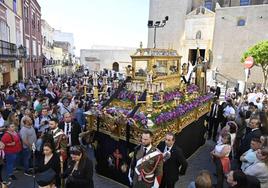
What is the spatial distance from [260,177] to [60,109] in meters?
6.35

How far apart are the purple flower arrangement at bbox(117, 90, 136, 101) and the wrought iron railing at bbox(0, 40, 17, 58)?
11.7 m

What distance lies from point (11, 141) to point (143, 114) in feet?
10.4

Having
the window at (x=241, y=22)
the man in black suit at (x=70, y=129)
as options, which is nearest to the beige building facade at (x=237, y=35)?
the window at (x=241, y=22)

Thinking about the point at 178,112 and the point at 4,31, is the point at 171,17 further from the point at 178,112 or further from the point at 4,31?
the point at 178,112

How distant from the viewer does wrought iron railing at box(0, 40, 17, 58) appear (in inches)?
618

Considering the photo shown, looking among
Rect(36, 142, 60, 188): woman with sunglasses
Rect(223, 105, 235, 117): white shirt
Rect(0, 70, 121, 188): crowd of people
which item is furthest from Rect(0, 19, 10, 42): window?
Rect(223, 105, 235, 117): white shirt

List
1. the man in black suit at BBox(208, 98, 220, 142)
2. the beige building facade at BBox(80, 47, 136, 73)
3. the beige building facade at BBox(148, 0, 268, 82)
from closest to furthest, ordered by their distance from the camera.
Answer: the man in black suit at BBox(208, 98, 220, 142) → the beige building facade at BBox(148, 0, 268, 82) → the beige building facade at BBox(80, 47, 136, 73)

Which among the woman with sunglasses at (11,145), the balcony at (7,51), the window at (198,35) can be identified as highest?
the window at (198,35)

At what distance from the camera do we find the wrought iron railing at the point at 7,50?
618 inches

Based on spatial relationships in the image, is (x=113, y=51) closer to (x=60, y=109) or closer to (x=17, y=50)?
(x=17, y=50)

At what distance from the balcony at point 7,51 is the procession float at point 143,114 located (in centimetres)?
1176

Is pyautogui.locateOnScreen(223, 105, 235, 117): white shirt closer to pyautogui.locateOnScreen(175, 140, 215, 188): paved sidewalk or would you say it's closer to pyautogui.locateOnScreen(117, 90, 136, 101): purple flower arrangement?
pyautogui.locateOnScreen(175, 140, 215, 188): paved sidewalk

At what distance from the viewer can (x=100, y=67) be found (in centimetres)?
4934

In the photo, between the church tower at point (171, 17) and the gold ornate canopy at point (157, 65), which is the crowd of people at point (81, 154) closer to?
the gold ornate canopy at point (157, 65)
